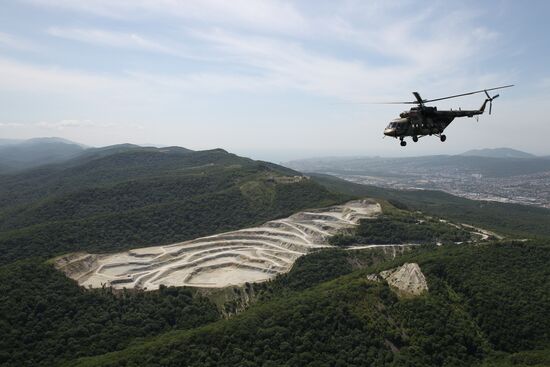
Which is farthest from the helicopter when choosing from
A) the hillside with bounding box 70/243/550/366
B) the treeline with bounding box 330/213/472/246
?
the treeline with bounding box 330/213/472/246

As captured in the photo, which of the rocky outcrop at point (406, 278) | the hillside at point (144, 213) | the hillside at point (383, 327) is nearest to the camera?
the hillside at point (383, 327)

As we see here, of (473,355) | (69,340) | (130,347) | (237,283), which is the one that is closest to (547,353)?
(473,355)

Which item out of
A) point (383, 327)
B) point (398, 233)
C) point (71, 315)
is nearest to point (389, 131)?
point (383, 327)

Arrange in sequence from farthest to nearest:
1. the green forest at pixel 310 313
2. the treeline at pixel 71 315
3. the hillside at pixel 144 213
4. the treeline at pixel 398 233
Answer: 1. the treeline at pixel 398 233
2. the hillside at pixel 144 213
3. the treeline at pixel 71 315
4. the green forest at pixel 310 313

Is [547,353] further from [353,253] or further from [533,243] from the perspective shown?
[353,253]

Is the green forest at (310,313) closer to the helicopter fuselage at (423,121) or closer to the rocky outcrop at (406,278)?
the rocky outcrop at (406,278)

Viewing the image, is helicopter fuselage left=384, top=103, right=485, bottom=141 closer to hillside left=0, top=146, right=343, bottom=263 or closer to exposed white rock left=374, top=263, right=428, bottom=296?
exposed white rock left=374, top=263, right=428, bottom=296

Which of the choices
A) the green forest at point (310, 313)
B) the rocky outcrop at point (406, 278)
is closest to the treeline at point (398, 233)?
the green forest at point (310, 313)

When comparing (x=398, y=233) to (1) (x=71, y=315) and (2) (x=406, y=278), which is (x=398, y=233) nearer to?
(2) (x=406, y=278)
